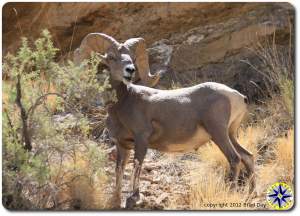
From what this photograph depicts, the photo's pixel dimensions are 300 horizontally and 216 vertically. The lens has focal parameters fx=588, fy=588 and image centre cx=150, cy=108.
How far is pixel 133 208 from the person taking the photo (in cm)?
735

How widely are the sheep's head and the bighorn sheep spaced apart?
0.01 meters

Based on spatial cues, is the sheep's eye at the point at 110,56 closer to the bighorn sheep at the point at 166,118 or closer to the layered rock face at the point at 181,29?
the bighorn sheep at the point at 166,118

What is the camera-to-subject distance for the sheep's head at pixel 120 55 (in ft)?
25.5

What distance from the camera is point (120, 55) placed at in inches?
311

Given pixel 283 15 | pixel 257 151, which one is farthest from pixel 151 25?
pixel 257 151

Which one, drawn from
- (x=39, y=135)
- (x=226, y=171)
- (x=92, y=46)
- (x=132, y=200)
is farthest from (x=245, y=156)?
(x=39, y=135)

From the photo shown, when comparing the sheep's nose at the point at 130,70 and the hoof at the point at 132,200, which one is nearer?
the hoof at the point at 132,200

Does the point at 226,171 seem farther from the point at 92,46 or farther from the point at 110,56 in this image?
the point at 92,46

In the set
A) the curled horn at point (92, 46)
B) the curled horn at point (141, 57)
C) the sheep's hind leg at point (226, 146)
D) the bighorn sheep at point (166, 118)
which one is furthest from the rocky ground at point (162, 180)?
the curled horn at point (92, 46)

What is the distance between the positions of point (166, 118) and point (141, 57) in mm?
1208

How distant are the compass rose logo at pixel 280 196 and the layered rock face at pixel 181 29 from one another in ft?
14.0

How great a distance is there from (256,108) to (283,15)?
2.35 m

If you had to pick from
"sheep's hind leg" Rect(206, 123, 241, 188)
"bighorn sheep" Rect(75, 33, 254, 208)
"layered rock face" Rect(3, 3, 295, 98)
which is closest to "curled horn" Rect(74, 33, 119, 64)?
"bighorn sheep" Rect(75, 33, 254, 208)

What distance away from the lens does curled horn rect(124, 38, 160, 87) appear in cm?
827
